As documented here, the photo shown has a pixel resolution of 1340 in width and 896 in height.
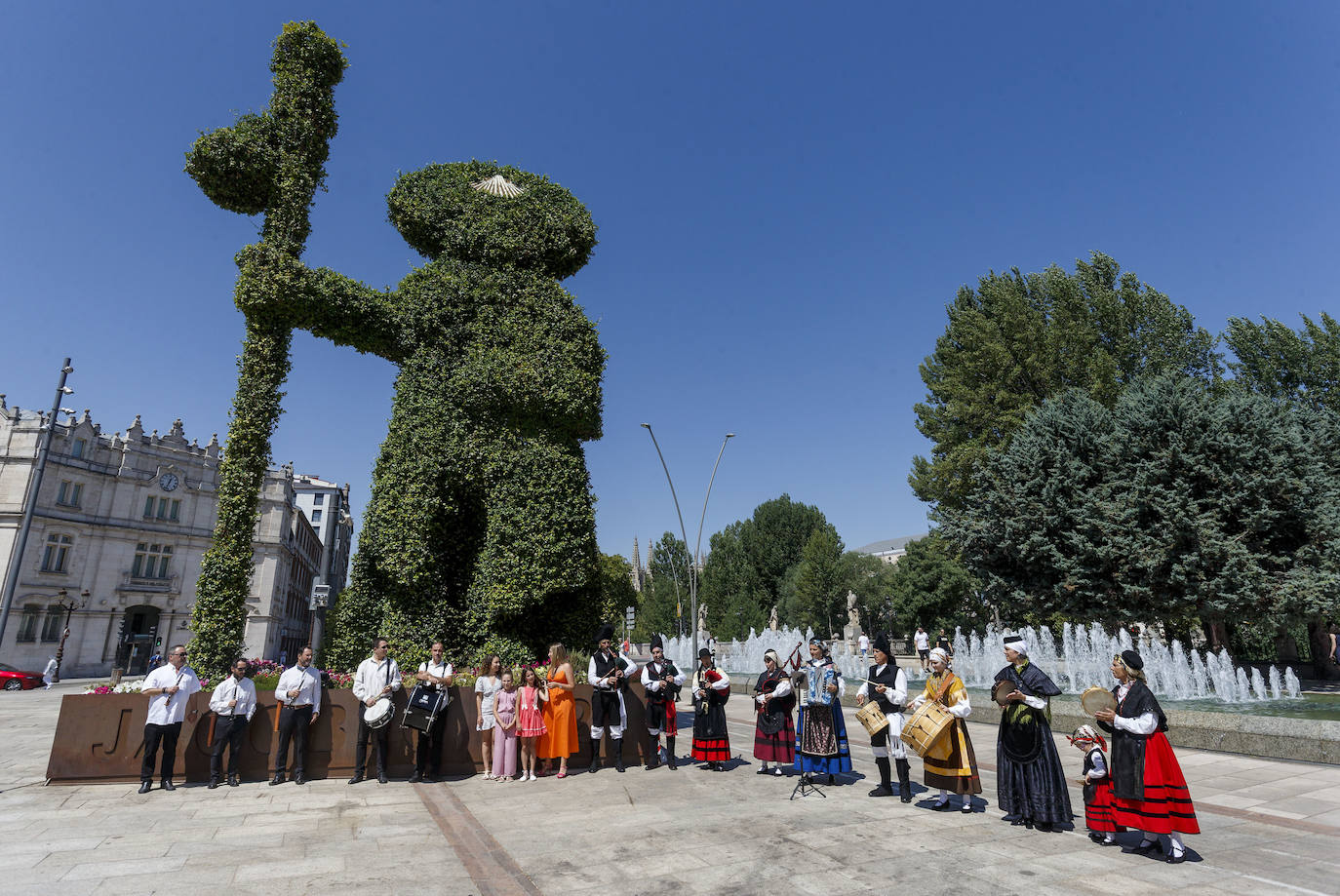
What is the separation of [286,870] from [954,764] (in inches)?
252

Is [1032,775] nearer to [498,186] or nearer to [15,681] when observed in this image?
[498,186]

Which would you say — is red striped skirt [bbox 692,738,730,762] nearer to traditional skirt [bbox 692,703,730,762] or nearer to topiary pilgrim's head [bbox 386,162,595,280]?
traditional skirt [bbox 692,703,730,762]

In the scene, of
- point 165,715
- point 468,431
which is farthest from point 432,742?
point 468,431

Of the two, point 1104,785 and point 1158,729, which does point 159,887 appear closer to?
point 1104,785

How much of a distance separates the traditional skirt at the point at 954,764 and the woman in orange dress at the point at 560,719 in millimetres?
4843

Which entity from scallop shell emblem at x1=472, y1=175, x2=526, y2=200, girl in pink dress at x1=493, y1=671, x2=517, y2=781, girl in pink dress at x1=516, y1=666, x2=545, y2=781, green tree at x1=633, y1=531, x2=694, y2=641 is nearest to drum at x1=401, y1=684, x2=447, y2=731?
girl in pink dress at x1=493, y1=671, x2=517, y2=781

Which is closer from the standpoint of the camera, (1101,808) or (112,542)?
(1101,808)

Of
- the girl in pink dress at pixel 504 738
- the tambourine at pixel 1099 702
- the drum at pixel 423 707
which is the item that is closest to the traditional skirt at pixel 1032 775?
the tambourine at pixel 1099 702

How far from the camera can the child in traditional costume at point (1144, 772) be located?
556 cm

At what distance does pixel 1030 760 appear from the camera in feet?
21.4

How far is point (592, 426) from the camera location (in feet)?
41.0

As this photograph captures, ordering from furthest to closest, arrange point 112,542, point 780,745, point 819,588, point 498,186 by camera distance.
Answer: point 819,588
point 112,542
point 498,186
point 780,745

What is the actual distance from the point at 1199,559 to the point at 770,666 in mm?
16732

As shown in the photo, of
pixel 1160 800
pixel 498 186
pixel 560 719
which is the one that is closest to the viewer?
pixel 1160 800
